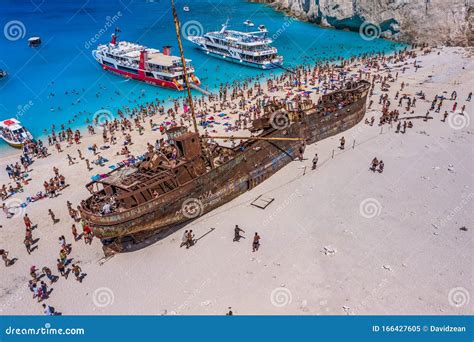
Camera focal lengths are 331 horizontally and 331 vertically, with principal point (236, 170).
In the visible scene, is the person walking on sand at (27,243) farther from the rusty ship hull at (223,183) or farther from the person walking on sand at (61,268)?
the rusty ship hull at (223,183)

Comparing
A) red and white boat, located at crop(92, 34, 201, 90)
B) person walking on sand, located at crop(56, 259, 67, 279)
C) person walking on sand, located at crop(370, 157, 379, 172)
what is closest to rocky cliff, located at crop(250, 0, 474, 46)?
red and white boat, located at crop(92, 34, 201, 90)

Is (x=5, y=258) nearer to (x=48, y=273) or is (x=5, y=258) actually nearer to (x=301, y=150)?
(x=48, y=273)

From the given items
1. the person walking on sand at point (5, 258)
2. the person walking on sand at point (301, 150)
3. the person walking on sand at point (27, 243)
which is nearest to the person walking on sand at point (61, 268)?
the person walking on sand at point (27, 243)

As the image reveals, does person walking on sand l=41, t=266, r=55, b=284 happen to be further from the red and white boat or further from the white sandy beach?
the red and white boat

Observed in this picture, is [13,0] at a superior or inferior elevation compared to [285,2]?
superior

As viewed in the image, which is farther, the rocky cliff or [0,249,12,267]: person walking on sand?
the rocky cliff
